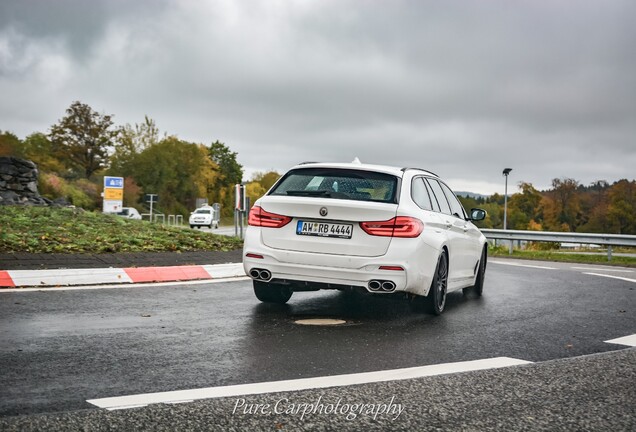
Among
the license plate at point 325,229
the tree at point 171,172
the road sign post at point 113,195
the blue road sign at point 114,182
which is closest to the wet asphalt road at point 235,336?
the license plate at point 325,229

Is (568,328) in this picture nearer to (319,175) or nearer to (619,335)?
(619,335)

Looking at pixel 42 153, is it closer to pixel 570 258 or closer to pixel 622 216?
pixel 570 258

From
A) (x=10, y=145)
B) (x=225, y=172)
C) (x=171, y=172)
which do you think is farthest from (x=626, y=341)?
(x=225, y=172)

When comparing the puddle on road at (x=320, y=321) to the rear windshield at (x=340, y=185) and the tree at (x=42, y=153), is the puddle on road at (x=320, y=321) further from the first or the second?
the tree at (x=42, y=153)

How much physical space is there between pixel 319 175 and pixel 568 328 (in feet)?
10.1

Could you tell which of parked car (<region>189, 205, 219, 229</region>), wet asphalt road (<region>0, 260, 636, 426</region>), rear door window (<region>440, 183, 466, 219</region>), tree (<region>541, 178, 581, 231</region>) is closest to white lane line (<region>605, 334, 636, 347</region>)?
wet asphalt road (<region>0, 260, 636, 426</region>)

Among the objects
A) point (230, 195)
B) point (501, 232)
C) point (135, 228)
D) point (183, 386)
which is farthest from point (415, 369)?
point (230, 195)

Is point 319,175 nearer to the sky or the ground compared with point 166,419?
nearer to the sky

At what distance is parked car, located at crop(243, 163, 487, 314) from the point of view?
7715mm

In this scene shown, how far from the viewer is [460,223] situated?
9805mm

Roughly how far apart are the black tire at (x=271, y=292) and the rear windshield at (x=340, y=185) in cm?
120

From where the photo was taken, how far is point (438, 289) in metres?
8.52

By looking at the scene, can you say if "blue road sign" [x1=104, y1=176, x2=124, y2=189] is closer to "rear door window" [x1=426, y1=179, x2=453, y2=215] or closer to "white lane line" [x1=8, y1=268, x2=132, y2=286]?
"white lane line" [x1=8, y1=268, x2=132, y2=286]

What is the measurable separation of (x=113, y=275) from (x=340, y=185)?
13.6ft
